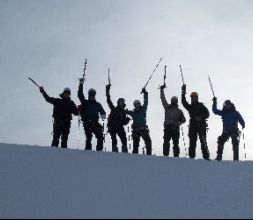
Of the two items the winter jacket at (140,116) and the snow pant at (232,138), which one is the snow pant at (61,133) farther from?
the snow pant at (232,138)

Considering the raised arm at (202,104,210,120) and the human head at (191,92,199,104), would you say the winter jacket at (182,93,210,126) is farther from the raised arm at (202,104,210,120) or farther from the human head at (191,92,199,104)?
the human head at (191,92,199,104)

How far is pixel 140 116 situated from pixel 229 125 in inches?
94.2

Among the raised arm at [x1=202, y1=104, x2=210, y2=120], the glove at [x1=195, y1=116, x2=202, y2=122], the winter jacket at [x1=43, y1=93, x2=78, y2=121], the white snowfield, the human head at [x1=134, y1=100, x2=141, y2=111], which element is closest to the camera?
the white snowfield

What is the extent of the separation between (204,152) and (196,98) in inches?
58.0

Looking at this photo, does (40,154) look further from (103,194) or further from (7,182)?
(103,194)

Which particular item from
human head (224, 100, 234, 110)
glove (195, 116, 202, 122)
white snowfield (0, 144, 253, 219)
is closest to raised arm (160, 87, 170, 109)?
glove (195, 116, 202, 122)

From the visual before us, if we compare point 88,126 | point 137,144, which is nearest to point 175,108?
point 137,144

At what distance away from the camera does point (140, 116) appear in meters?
12.5

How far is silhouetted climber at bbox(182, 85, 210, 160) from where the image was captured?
12.0 m

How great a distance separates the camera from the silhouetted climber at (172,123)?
1206 centimetres

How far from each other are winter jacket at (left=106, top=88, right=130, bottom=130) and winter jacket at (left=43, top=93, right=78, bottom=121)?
933mm

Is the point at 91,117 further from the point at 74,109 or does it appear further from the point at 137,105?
the point at 137,105

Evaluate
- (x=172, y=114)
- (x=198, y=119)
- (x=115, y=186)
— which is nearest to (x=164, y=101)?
(x=172, y=114)

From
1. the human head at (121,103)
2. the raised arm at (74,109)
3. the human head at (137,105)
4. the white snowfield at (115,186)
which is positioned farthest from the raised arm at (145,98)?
the white snowfield at (115,186)
